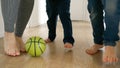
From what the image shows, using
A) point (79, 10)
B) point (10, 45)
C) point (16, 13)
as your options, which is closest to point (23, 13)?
point (16, 13)

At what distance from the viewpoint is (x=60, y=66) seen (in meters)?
1.45

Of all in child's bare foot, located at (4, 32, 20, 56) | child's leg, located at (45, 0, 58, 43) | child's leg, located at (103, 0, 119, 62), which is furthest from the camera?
child's leg, located at (45, 0, 58, 43)

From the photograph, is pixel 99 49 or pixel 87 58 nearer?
pixel 87 58

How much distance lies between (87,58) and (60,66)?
227mm

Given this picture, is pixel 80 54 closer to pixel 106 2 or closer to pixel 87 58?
pixel 87 58

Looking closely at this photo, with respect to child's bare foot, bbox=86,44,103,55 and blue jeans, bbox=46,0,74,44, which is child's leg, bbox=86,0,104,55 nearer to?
child's bare foot, bbox=86,44,103,55

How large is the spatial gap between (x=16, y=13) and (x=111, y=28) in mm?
601

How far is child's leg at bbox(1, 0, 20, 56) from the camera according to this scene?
1.50m

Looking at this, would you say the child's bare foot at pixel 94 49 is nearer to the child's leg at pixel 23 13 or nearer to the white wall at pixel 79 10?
the child's leg at pixel 23 13

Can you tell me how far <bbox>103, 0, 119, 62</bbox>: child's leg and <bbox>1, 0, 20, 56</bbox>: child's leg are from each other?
0.56 meters

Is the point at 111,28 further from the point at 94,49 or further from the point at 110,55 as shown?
the point at 94,49

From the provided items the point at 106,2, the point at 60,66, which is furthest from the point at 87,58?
the point at 106,2

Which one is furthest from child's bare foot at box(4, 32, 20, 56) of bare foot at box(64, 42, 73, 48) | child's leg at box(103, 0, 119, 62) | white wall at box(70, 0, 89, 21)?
white wall at box(70, 0, 89, 21)

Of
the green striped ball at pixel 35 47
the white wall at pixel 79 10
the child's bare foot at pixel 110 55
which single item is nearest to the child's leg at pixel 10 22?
the green striped ball at pixel 35 47
